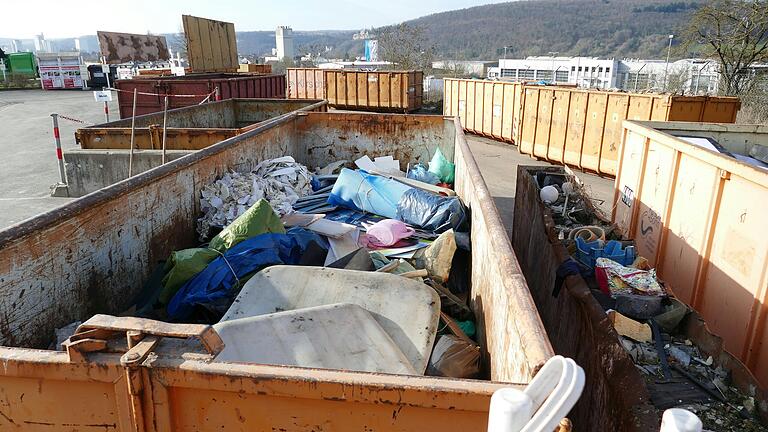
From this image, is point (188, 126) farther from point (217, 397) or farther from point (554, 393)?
point (554, 393)

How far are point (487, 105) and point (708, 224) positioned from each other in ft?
43.6

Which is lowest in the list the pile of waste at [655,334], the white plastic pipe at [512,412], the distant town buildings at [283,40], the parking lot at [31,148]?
the parking lot at [31,148]

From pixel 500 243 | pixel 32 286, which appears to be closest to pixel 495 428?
pixel 500 243

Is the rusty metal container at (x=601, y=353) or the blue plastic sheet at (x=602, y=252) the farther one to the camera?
the blue plastic sheet at (x=602, y=252)

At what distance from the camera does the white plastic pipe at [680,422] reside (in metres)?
1.09

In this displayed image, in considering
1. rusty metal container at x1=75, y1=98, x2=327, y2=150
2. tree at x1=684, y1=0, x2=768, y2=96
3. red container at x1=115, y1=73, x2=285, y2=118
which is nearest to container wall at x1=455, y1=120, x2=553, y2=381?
rusty metal container at x1=75, y1=98, x2=327, y2=150

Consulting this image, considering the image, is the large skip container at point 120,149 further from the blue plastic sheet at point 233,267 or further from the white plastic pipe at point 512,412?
the white plastic pipe at point 512,412

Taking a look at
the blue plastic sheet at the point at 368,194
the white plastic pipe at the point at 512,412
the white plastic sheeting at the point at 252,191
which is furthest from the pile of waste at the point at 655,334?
the white plastic sheeting at the point at 252,191

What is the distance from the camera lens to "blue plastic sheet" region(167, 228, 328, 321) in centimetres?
329

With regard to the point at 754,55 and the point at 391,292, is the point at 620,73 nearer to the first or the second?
the point at 754,55

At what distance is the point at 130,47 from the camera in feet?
79.0

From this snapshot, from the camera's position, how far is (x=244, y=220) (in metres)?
3.97

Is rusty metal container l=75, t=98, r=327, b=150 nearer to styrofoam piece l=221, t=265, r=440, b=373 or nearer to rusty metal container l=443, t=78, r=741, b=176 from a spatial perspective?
styrofoam piece l=221, t=265, r=440, b=373

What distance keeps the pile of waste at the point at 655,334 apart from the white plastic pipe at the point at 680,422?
2.15 metres
